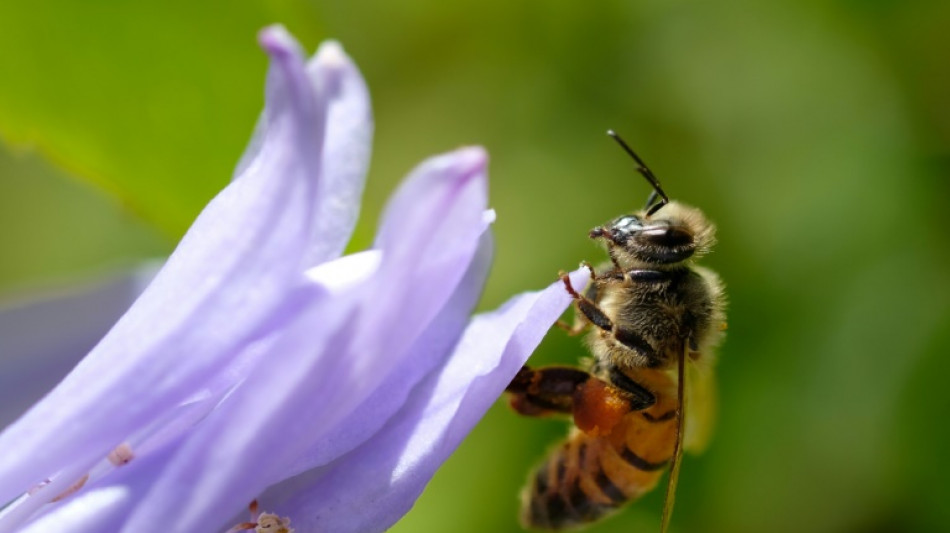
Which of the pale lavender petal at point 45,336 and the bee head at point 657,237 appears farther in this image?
the bee head at point 657,237

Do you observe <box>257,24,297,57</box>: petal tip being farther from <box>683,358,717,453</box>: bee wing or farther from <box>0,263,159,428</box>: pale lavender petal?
<box>683,358,717,453</box>: bee wing

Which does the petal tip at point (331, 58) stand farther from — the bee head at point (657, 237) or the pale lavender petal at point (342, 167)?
the bee head at point (657, 237)

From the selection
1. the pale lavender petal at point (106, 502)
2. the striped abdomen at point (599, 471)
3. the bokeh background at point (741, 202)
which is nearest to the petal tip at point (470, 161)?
the pale lavender petal at point (106, 502)

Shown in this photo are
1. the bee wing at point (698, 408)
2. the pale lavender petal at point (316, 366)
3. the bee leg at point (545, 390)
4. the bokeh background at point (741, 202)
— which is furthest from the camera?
the bokeh background at point (741, 202)

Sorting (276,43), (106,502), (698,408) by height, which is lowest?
(698,408)

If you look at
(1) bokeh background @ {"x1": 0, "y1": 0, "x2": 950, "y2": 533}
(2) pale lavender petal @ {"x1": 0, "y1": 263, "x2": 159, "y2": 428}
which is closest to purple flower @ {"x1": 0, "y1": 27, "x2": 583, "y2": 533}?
(2) pale lavender petal @ {"x1": 0, "y1": 263, "x2": 159, "y2": 428}

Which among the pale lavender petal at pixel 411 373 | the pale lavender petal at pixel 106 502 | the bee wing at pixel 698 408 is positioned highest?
the pale lavender petal at pixel 106 502

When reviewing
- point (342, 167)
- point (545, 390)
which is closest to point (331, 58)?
point (342, 167)

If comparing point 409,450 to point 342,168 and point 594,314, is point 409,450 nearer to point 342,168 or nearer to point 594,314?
point 342,168
